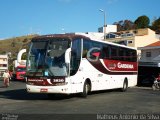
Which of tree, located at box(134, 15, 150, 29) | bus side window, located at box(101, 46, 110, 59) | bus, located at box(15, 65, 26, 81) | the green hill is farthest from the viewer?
the green hill

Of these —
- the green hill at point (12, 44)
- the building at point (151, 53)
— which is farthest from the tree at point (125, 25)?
the building at point (151, 53)

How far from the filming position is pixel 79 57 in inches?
789

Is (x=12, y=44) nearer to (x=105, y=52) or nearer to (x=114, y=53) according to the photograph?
(x=114, y=53)

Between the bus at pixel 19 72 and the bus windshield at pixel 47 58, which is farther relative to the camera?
the bus at pixel 19 72

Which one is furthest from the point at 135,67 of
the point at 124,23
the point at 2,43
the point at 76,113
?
the point at 2,43

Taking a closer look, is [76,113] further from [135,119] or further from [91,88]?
Answer: [91,88]

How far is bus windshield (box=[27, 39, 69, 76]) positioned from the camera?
18.8m

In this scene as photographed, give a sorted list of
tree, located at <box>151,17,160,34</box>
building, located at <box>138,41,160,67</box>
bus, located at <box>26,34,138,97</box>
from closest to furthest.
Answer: bus, located at <box>26,34,138,97</box>, building, located at <box>138,41,160,67</box>, tree, located at <box>151,17,160,34</box>

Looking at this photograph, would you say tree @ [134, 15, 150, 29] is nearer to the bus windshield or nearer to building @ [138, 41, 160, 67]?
building @ [138, 41, 160, 67]

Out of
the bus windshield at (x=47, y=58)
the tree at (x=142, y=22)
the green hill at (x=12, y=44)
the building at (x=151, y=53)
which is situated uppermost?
the tree at (x=142, y=22)

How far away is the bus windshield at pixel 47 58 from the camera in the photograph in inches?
738

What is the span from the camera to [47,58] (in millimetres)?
18922

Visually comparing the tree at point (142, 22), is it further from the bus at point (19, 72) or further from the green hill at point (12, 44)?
the bus at point (19, 72)

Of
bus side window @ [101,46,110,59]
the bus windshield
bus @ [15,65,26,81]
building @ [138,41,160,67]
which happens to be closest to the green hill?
bus @ [15,65,26,81]
